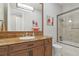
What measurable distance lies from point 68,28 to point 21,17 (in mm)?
1439

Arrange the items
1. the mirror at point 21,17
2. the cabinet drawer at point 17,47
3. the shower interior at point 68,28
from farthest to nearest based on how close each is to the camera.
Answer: the shower interior at point 68,28
the mirror at point 21,17
the cabinet drawer at point 17,47

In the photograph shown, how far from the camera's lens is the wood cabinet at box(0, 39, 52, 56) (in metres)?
1.30

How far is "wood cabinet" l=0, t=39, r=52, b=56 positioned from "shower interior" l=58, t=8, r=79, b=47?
73 centimetres

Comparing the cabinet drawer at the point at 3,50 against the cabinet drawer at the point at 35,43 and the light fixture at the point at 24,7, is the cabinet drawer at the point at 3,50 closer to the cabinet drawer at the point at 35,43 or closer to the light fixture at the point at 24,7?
the cabinet drawer at the point at 35,43

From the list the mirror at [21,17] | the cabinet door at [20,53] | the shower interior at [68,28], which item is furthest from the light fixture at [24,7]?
Result: the cabinet door at [20,53]

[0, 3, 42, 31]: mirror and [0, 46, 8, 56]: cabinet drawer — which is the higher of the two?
[0, 3, 42, 31]: mirror

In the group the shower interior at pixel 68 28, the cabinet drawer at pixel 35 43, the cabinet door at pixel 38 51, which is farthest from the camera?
the shower interior at pixel 68 28

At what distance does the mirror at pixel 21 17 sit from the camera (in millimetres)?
1907

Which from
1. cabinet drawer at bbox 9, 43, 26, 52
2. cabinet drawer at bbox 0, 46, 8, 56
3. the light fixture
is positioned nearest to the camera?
cabinet drawer at bbox 0, 46, 8, 56

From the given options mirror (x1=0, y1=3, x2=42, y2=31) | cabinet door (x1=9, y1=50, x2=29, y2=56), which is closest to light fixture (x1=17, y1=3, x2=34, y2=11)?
mirror (x1=0, y1=3, x2=42, y2=31)

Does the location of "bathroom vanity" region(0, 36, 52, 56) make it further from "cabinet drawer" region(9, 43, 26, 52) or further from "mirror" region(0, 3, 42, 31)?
"mirror" region(0, 3, 42, 31)

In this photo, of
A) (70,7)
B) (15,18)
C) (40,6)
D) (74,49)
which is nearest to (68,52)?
(74,49)

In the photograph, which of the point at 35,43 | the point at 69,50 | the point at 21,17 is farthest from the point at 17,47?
the point at 69,50

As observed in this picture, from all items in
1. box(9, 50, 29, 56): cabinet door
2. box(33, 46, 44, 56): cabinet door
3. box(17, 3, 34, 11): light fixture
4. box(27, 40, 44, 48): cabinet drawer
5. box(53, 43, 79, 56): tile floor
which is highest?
box(17, 3, 34, 11): light fixture
